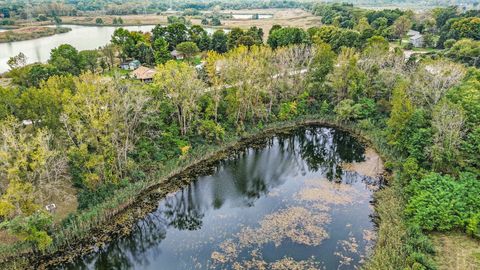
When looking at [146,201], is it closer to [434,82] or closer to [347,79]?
[347,79]

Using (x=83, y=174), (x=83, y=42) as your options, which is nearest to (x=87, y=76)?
(x=83, y=174)

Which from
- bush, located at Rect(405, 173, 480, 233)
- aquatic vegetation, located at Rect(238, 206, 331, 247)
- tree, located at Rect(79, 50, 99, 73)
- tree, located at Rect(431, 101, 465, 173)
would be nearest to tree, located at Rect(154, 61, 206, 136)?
aquatic vegetation, located at Rect(238, 206, 331, 247)

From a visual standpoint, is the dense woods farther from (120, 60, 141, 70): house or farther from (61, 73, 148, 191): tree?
(120, 60, 141, 70): house

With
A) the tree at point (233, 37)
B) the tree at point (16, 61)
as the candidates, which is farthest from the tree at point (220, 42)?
the tree at point (16, 61)

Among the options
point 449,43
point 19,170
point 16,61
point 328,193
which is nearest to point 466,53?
point 449,43

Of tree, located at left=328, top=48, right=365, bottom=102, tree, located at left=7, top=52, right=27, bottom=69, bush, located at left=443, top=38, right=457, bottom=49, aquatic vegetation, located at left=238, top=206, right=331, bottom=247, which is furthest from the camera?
bush, located at left=443, top=38, right=457, bottom=49

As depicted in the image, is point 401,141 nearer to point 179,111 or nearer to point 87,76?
point 179,111
